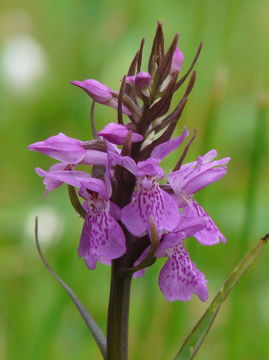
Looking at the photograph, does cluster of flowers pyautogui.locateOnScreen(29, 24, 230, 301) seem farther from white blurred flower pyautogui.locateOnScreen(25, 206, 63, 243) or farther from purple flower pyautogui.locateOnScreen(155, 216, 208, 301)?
white blurred flower pyautogui.locateOnScreen(25, 206, 63, 243)

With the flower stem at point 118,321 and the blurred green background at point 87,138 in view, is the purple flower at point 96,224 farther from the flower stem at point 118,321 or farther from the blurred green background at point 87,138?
the blurred green background at point 87,138

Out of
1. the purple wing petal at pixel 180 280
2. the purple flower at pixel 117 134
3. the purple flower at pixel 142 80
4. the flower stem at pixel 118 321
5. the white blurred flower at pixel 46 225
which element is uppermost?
the purple flower at pixel 142 80

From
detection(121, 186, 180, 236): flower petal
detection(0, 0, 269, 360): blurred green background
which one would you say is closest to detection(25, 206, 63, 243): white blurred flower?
detection(0, 0, 269, 360): blurred green background

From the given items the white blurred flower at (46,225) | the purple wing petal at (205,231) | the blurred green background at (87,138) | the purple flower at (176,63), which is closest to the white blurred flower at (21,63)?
the blurred green background at (87,138)

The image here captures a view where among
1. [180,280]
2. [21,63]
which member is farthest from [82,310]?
[21,63]

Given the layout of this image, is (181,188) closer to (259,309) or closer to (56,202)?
(259,309)

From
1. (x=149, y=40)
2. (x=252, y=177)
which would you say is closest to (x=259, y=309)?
(x=252, y=177)
